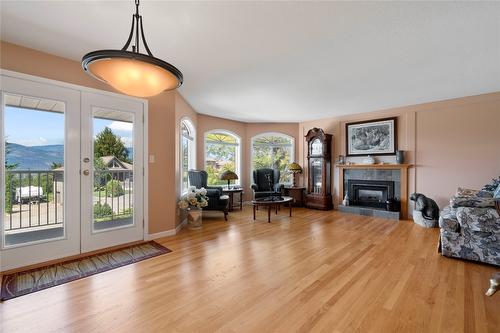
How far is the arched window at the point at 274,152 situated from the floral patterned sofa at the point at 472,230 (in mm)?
4186

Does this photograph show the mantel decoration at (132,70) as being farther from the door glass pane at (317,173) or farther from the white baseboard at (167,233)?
the door glass pane at (317,173)

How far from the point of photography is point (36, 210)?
8.41ft

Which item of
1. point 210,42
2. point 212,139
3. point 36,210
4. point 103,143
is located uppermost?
point 210,42

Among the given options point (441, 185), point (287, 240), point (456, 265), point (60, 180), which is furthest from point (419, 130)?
point (60, 180)

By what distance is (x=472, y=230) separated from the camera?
8.52 ft

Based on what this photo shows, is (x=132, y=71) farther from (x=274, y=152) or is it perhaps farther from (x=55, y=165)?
(x=274, y=152)

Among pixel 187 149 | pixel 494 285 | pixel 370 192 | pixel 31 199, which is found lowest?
pixel 494 285

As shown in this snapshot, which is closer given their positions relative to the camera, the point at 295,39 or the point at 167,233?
the point at 295,39

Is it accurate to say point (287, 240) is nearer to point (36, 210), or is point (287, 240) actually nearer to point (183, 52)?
point (183, 52)

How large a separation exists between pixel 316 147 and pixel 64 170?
522 centimetres

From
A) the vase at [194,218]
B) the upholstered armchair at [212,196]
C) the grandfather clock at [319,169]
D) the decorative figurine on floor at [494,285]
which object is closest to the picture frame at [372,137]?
the grandfather clock at [319,169]

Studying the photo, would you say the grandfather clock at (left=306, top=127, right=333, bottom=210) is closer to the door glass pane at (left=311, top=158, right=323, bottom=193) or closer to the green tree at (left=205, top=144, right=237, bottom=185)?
the door glass pane at (left=311, top=158, right=323, bottom=193)

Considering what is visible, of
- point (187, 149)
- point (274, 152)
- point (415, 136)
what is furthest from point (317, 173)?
point (187, 149)

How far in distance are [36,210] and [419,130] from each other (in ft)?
21.1
